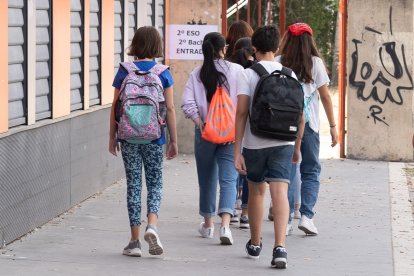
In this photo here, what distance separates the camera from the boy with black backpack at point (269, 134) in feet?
27.0

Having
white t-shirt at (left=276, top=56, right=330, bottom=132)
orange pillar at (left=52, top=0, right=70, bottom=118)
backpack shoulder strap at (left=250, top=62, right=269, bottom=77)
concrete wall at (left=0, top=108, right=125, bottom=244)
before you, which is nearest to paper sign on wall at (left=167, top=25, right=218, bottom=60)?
concrete wall at (left=0, top=108, right=125, bottom=244)

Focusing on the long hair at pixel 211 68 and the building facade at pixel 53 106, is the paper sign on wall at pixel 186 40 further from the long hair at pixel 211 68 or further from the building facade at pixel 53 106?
the long hair at pixel 211 68

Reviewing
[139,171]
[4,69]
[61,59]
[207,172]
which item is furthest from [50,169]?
[139,171]

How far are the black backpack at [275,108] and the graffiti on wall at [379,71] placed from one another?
7.63 metres

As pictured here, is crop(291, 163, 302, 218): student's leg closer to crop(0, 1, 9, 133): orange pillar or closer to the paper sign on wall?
crop(0, 1, 9, 133): orange pillar

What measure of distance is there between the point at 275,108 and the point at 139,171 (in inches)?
43.3

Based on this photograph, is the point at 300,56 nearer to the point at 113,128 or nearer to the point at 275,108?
the point at 275,108

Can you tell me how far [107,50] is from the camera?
501 inches

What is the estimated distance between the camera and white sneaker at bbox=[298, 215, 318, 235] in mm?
9805

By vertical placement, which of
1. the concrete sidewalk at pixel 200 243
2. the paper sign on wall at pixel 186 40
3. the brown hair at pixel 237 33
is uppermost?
the brown hair at pixel 237 33

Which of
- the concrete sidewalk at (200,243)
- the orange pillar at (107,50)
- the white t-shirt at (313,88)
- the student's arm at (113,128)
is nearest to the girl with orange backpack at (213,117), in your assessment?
the concrete sidewalk at (200,243)

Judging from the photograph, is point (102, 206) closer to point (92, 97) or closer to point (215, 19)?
point (92, 97)

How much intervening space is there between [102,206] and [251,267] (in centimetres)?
311

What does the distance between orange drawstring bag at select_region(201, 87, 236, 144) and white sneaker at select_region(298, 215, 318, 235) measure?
3.30 ft
